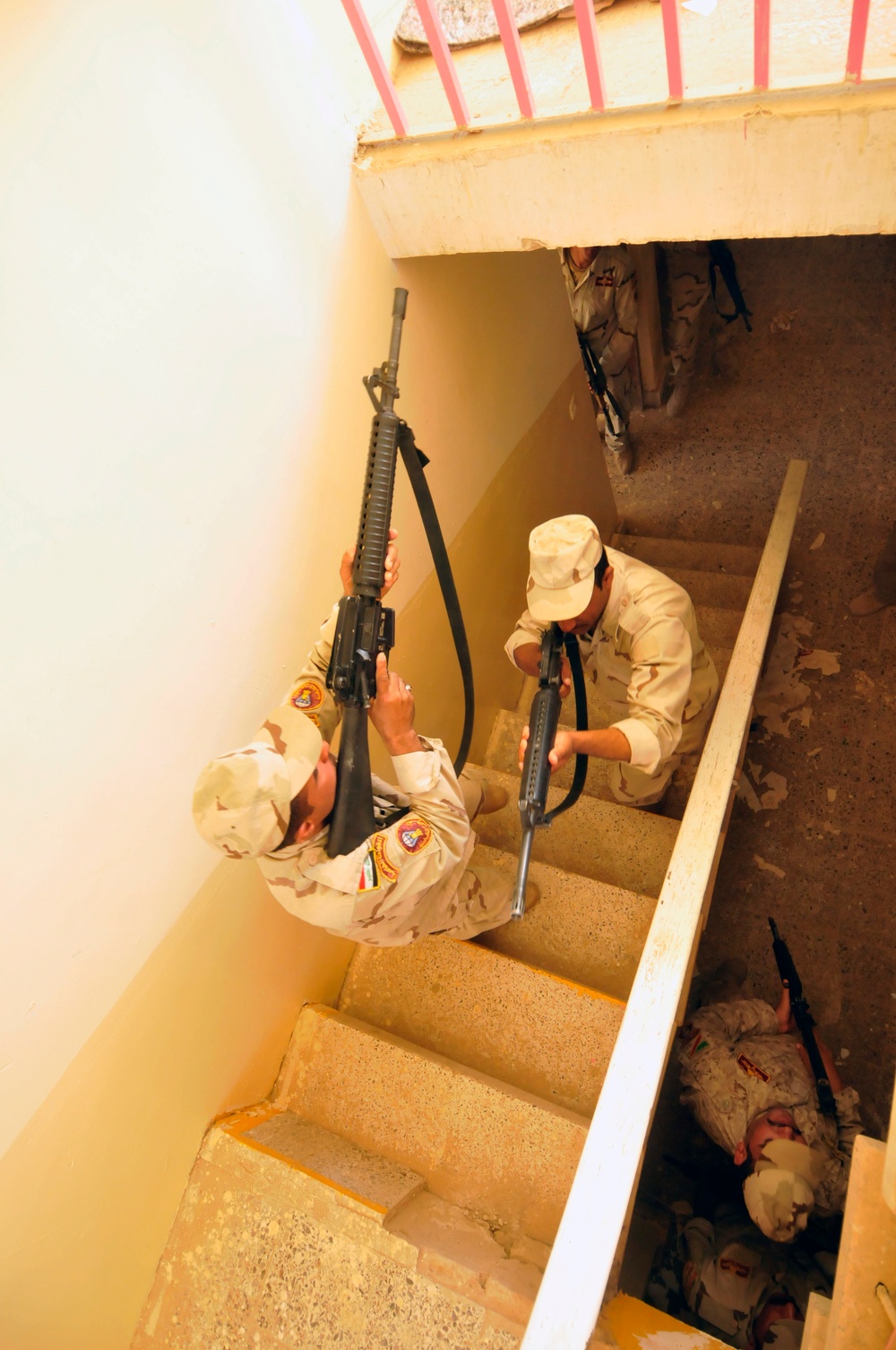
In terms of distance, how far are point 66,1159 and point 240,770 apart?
89cm

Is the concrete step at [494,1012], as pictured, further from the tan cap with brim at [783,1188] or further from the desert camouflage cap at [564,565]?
the desert camouflage cap at [564,565]

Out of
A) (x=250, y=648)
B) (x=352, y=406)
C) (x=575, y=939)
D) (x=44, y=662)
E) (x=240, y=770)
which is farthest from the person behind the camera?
(x=575, y=939)

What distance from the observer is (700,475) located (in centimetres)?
448

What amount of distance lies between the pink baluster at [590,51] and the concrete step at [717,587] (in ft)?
7.92

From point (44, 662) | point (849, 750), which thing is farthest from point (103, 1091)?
point (849, 750)

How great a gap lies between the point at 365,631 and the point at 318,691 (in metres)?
0.25

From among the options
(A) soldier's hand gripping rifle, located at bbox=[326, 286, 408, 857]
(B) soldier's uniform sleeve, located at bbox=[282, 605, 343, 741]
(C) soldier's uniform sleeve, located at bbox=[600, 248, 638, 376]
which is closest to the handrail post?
(A) soldier's hand gripping rifle, located at bbox=[326, 286, 408, 857]

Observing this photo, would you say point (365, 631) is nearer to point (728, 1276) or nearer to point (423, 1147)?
point (423, 1147)

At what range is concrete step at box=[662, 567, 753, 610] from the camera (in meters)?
3.79

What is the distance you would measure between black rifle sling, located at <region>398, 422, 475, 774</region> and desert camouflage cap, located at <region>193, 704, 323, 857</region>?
34.8 inches

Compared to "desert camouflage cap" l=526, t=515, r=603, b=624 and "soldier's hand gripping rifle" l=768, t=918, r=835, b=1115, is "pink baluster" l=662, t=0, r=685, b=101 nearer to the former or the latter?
"desert camouflage cap" l=526, t=515, r=603, b=624

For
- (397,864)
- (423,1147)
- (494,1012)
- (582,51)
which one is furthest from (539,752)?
(582,51)

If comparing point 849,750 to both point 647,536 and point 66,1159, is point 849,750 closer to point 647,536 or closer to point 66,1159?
point 647,536

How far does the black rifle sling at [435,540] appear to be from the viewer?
2.10 meters
